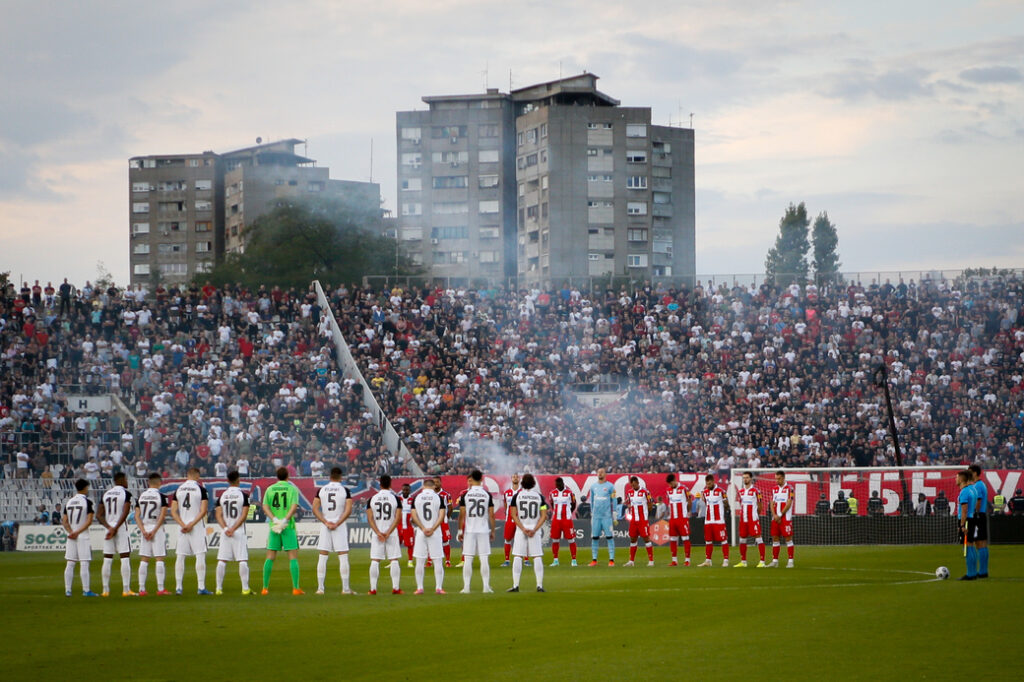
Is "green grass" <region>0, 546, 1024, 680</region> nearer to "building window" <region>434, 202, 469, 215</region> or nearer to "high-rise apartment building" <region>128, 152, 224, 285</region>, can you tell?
"building window" <region>434, 202, 469, 215</region>

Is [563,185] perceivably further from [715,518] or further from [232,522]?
[232,522]

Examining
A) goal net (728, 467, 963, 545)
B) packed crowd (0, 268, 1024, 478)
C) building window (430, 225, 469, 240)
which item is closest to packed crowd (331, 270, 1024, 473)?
packed crowd (0, 268, 1024, 478)

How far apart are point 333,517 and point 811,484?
70.8ft

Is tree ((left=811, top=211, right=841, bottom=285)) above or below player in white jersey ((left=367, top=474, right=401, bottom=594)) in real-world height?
above

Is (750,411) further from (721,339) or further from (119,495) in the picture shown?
(119,495)

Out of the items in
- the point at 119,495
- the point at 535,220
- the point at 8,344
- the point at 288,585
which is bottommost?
the point at 288,585

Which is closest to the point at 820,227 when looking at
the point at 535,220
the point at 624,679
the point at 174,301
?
the point at 535,220

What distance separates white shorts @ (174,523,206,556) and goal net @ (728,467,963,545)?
18038mm

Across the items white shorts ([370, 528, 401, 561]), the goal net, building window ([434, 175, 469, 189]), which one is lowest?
the goal net

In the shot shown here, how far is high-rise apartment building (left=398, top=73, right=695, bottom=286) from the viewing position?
112 m

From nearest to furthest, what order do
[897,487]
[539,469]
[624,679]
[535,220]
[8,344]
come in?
[624,679]
[897,487]
[539,469]
[8,344]
[535,220]

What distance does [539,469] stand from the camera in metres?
44.7

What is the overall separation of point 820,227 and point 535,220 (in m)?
29.6

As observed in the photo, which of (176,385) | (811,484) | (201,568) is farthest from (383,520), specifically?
(176,385)
